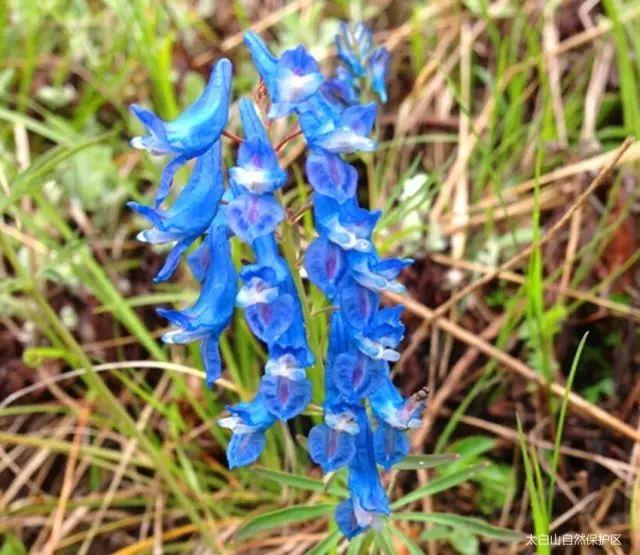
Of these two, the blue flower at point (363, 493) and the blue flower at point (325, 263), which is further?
the blue flower at point (363, 493)

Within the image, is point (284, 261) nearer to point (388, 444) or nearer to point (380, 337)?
point (380, 337)

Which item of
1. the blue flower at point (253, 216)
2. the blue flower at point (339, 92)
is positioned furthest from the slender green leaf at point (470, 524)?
the blue flower at point (339, 92)

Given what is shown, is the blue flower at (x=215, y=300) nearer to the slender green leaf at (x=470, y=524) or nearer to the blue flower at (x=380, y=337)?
the blue flower at (x=380, y=337)

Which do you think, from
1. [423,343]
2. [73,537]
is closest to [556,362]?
[423,343]

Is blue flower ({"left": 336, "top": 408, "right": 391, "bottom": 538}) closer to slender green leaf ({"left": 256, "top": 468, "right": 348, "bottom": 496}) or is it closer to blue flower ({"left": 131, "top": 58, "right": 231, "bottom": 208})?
slender green leaf ({"left": 256, "top": 468, "right": 348, "bottom": 496})

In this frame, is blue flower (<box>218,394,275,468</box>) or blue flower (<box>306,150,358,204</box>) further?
blue flower (<box>218,394,275,468</box>)

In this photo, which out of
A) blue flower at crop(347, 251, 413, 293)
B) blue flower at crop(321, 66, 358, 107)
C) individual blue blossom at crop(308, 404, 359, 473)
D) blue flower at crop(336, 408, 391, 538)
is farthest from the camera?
blue flower at crop(321, 66, 358, 107)

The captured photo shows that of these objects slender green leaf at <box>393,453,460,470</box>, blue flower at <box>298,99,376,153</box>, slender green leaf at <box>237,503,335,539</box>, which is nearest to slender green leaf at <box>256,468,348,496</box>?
slender green leaf at <box>237,503,335,539</box>
